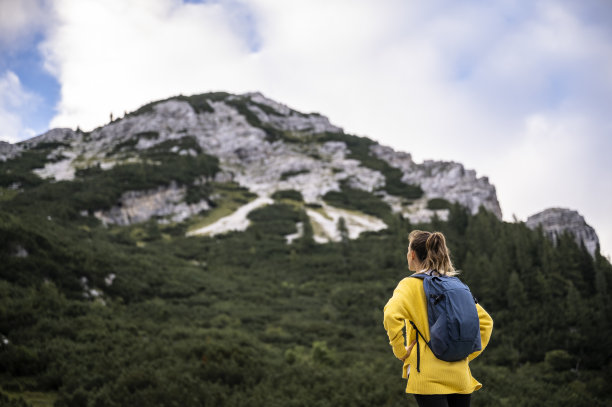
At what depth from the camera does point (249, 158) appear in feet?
373

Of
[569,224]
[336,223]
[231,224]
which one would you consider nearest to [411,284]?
[336,223]

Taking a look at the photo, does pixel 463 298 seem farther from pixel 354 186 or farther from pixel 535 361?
pixel 354 186

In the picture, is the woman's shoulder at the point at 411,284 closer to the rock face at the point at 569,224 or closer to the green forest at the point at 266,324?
the green forest at the point at 266,324

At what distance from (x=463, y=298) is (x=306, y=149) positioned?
12040 centimetres

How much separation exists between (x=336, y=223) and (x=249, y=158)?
55.1 meters

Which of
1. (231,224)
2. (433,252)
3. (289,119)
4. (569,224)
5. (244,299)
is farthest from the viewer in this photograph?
(289,119)

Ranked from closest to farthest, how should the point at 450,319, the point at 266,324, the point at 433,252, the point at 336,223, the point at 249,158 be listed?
1. the point at 450,319
2. the point at 433,252
3. the point at 266,324
4. the point at 336,223
5. the point at 249,158

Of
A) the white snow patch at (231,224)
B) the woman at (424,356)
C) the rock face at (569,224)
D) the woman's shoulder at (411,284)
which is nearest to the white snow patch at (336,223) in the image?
the white snow patch at (231,224)

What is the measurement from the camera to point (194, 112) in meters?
130

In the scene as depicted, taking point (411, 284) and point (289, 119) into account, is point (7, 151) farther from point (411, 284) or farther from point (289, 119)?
point (411, 284)

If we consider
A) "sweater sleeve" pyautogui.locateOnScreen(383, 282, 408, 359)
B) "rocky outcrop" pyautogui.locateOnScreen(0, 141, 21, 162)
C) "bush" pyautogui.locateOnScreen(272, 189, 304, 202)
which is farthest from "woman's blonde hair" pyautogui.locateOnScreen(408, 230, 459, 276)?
"rocky outcrop" pyautogui.locateOnScreen(0, 141, 21, 162)

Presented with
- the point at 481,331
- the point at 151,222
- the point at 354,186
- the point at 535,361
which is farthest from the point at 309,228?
the point at 481,331

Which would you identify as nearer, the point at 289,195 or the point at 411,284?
the point at 411,284

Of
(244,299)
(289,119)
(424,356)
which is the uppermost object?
(289,119)
